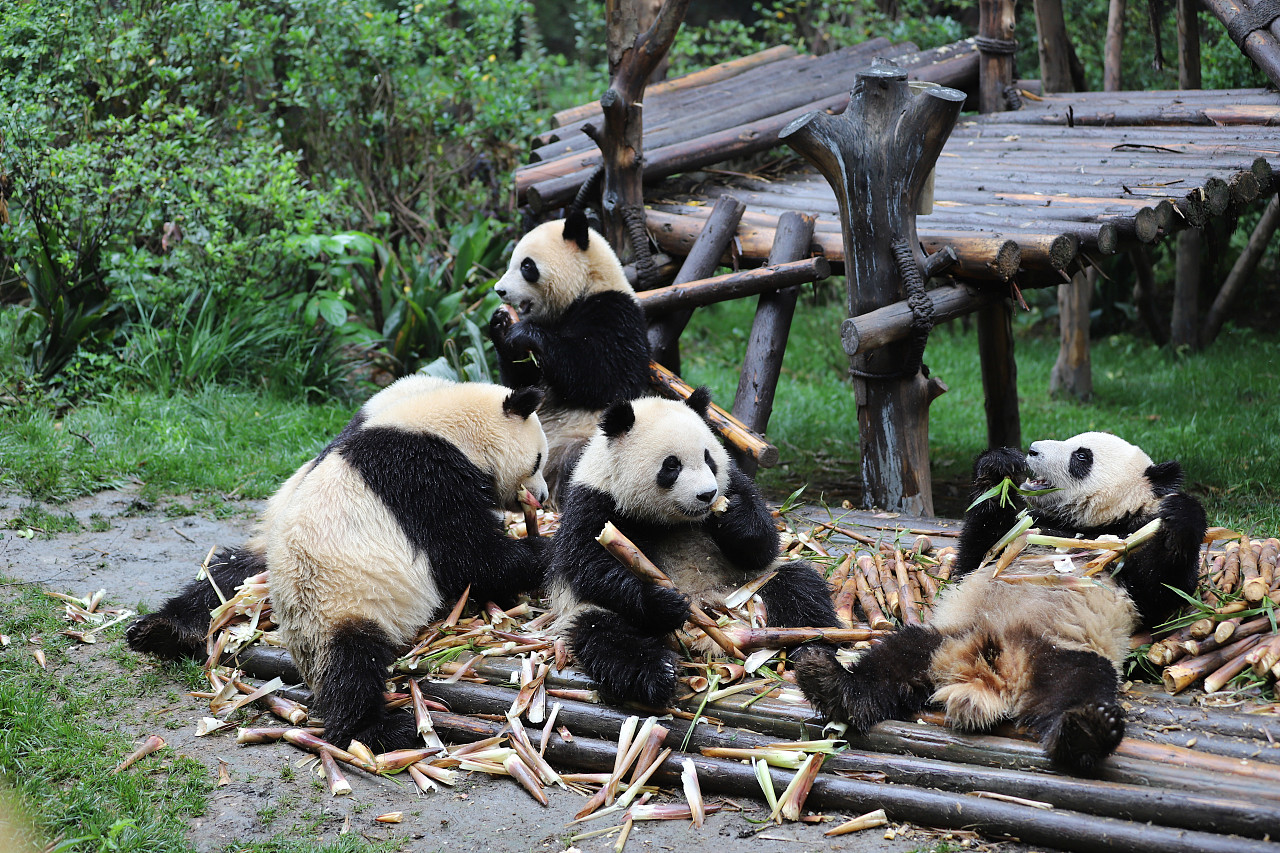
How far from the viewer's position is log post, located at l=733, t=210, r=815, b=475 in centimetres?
505

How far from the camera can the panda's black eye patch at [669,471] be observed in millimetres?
3074

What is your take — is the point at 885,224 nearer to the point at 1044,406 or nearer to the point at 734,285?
the point at 734,285

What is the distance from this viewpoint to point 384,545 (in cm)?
324

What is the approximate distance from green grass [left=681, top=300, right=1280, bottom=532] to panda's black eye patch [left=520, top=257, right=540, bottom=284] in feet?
6.10

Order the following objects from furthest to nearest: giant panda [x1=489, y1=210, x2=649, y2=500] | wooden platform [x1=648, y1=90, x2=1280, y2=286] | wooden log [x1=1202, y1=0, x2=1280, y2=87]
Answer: wooden log [x1=1202, y1=0, x2=1280, y2=87] → giant panda [x1=489, y1=210, x2=649, y2=500] → wooden platform [x1=648, y1=90, x2=1280, y2=286]

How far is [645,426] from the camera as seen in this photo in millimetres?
3182

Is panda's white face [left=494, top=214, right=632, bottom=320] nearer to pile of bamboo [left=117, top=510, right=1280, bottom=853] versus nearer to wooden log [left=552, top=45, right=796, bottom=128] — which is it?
pile of bamboo [left=117, top=510, right=1280, bottom=853]

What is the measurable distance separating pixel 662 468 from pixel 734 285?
216 centimetres

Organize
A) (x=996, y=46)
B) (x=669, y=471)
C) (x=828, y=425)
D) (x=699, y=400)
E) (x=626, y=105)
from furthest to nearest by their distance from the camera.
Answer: (x=828, y=425) → (x=996, y=46) → (x=626, y=105) → (x=699, y=400) → (x=669, y=471)

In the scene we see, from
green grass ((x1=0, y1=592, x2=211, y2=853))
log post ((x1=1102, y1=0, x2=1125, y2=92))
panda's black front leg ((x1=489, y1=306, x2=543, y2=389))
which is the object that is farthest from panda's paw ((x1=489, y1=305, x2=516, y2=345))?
log post ((x1=1102, y1=0, x2=1125, y2=92))

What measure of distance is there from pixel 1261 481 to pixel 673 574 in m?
4.07

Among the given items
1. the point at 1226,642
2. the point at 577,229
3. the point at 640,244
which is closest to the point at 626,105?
the point at 640,244

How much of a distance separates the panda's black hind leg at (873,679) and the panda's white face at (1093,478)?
2.41 feet

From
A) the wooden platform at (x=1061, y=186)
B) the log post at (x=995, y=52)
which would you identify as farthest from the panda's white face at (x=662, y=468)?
the log post at (x=995, y=52)
